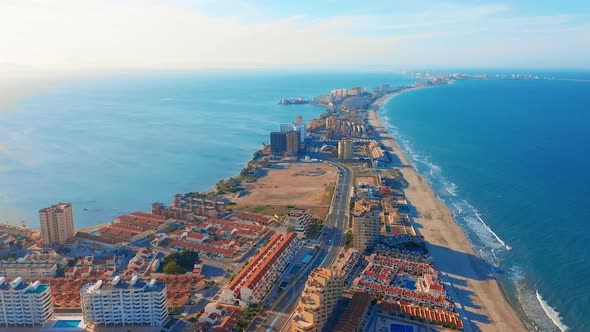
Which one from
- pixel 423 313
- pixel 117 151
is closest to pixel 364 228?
pixel 423 313

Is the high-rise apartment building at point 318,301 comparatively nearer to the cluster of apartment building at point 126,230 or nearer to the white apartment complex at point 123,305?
the white apartment complex at point 123,305

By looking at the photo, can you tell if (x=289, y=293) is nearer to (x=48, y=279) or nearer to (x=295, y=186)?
(x=48, y=279)

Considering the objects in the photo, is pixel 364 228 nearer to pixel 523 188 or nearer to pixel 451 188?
pixel 451 188

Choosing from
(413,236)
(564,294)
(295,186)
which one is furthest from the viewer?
(295,186)

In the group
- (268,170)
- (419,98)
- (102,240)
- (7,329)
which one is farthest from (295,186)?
(419,98)

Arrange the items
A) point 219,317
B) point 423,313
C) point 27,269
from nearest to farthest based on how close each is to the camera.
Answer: point 219,317, point 423,313, point 27,269

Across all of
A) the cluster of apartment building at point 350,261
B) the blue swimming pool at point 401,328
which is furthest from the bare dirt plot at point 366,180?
the blue swimming pool at point 401,328
